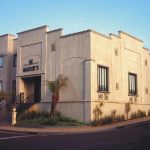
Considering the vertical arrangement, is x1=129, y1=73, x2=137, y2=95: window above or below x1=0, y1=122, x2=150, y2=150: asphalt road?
above

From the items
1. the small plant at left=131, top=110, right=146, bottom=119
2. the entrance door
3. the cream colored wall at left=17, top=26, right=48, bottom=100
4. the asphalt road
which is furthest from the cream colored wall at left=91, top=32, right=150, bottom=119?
the asphalt road

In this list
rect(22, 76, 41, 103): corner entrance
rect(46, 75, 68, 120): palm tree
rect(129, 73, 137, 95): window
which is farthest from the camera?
rect(129, 73, 137, 95): window

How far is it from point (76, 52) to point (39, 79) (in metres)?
6.49

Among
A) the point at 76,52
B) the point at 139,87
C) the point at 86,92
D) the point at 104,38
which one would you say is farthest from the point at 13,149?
the point at 139,87

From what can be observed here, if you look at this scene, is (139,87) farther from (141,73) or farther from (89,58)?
(89,58)

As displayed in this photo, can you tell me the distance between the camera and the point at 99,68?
28656 mm

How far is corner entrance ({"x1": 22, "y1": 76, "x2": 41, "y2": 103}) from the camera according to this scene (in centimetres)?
3275

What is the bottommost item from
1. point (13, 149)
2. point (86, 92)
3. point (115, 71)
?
point (13, 149)

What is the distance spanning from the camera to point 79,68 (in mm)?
27891

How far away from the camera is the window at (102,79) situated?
1120 inches

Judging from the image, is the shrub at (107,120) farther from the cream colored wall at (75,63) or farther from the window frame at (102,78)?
the window frame at (102,78)

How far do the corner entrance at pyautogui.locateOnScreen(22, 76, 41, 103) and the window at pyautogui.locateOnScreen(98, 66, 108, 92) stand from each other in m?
7.38

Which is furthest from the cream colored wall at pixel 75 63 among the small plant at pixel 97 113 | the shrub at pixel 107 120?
the shrub at pixel 107 120

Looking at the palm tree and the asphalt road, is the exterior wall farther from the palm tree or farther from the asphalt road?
the asphalt road
